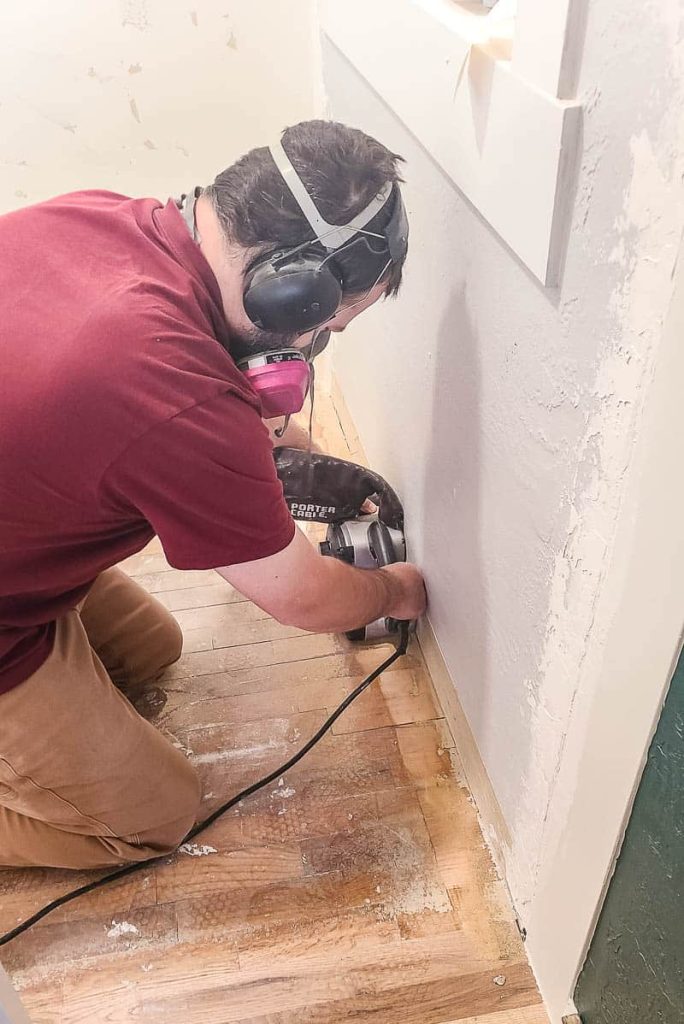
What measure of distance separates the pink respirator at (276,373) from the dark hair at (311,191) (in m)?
0.10

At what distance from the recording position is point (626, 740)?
2.19 ft

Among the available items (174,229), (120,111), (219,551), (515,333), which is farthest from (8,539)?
(120,111)

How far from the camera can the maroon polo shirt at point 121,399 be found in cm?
76

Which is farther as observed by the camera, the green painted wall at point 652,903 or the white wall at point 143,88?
the white wall at point 143,88

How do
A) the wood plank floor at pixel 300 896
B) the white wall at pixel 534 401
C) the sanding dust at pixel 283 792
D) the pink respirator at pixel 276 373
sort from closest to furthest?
the white wall at pixel 534 401
the pink respirator at pixel 276 373
the wood plank floor at pixel 300 896
the sanding dust at pixel 283 792

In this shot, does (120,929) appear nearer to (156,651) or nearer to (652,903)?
(156,651)

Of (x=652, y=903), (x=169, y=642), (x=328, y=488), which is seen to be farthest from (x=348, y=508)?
(x=652, y=903)

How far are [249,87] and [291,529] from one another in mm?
1265

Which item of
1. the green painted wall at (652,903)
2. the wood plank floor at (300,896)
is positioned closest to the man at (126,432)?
the wood plank floor at (300,896)

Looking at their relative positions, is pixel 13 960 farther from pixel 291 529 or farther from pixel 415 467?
pixel 415 467

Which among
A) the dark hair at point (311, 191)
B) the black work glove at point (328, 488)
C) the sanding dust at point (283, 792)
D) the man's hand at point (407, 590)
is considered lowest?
the sanding dust at point (283, 792)

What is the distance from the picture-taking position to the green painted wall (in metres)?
0.61

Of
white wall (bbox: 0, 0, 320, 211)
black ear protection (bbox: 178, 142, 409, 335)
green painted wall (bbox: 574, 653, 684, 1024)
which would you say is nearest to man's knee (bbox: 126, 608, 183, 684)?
black ear protection (bbox: 178, 142, 409, 335)

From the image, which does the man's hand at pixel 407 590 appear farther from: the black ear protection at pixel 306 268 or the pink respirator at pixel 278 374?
the black ear protection at pixel 306 268
